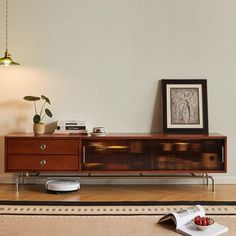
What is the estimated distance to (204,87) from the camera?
4.07 metres

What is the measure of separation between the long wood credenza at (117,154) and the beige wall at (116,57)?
0.35 m

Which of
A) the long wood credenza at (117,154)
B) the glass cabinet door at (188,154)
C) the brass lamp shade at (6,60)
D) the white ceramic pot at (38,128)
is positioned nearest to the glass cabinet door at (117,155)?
the long wood credenza at (117,154)

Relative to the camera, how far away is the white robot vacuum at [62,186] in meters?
3.66

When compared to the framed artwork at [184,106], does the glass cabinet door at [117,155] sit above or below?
below

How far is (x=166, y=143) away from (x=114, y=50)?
110cm

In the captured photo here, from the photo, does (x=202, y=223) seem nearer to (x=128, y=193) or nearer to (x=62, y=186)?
(x=128, y=193)

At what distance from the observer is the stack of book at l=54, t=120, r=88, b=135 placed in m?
3.95

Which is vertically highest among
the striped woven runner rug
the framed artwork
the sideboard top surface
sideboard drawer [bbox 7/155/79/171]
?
the framed artwork

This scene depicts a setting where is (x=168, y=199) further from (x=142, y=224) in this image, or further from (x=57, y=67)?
(x=57, y=67)

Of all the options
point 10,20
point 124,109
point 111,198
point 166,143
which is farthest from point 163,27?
point 111,198

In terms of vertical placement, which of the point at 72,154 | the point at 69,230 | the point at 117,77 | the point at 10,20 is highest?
the point at 10,20

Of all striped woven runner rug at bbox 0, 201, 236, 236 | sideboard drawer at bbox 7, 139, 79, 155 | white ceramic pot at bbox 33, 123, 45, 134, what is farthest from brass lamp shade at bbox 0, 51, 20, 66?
striped woven runner rug at bbox 0, 201, 236, 236

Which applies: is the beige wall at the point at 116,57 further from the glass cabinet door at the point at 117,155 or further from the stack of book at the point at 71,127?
the glass cabinet door at the point at 117,155

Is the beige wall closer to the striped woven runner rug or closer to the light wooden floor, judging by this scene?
the light wooden floor
